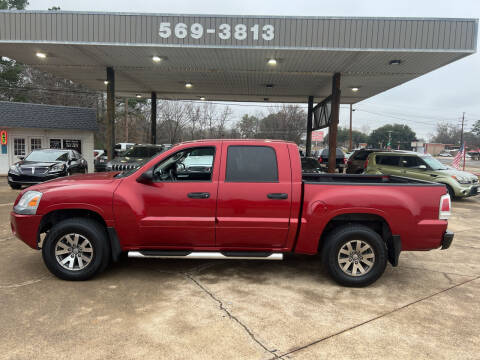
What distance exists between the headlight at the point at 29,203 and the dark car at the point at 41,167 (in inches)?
315

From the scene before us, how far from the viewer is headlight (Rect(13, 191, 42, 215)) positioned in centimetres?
407

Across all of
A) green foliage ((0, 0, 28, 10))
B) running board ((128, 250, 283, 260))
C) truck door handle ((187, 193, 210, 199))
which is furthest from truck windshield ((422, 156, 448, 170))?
→ green foliage ((0, 0, 28, 10))

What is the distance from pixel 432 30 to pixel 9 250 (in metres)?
11.6

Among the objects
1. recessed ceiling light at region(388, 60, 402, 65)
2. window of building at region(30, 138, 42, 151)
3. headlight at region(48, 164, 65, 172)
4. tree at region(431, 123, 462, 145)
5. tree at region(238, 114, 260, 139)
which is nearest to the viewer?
recessed ceiling light at region(388, 60, 402, 65)

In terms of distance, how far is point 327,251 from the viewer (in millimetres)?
4121

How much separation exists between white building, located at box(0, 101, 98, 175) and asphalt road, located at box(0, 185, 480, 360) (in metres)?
15.8

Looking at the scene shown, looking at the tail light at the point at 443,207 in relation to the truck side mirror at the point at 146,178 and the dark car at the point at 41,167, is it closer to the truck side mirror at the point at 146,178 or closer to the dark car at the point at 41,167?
the truck side mirror at the point at 146,178


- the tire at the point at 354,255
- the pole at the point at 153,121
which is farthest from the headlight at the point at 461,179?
the pole at the point at 153,121

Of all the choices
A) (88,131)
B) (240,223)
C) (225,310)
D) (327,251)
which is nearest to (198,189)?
(240,223)

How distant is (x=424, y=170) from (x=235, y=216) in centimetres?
993

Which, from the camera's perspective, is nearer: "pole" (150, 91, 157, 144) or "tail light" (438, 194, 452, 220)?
"tail light" (438, 194, 452, 220)

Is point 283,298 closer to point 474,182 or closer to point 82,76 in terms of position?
point 474,182

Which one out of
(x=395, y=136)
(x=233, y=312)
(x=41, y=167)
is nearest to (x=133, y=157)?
(x=41, y=167)

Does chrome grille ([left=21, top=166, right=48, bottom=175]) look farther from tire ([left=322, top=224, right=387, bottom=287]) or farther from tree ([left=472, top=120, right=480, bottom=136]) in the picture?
tree ([left=472, top=120, right=480, bottom=136])
